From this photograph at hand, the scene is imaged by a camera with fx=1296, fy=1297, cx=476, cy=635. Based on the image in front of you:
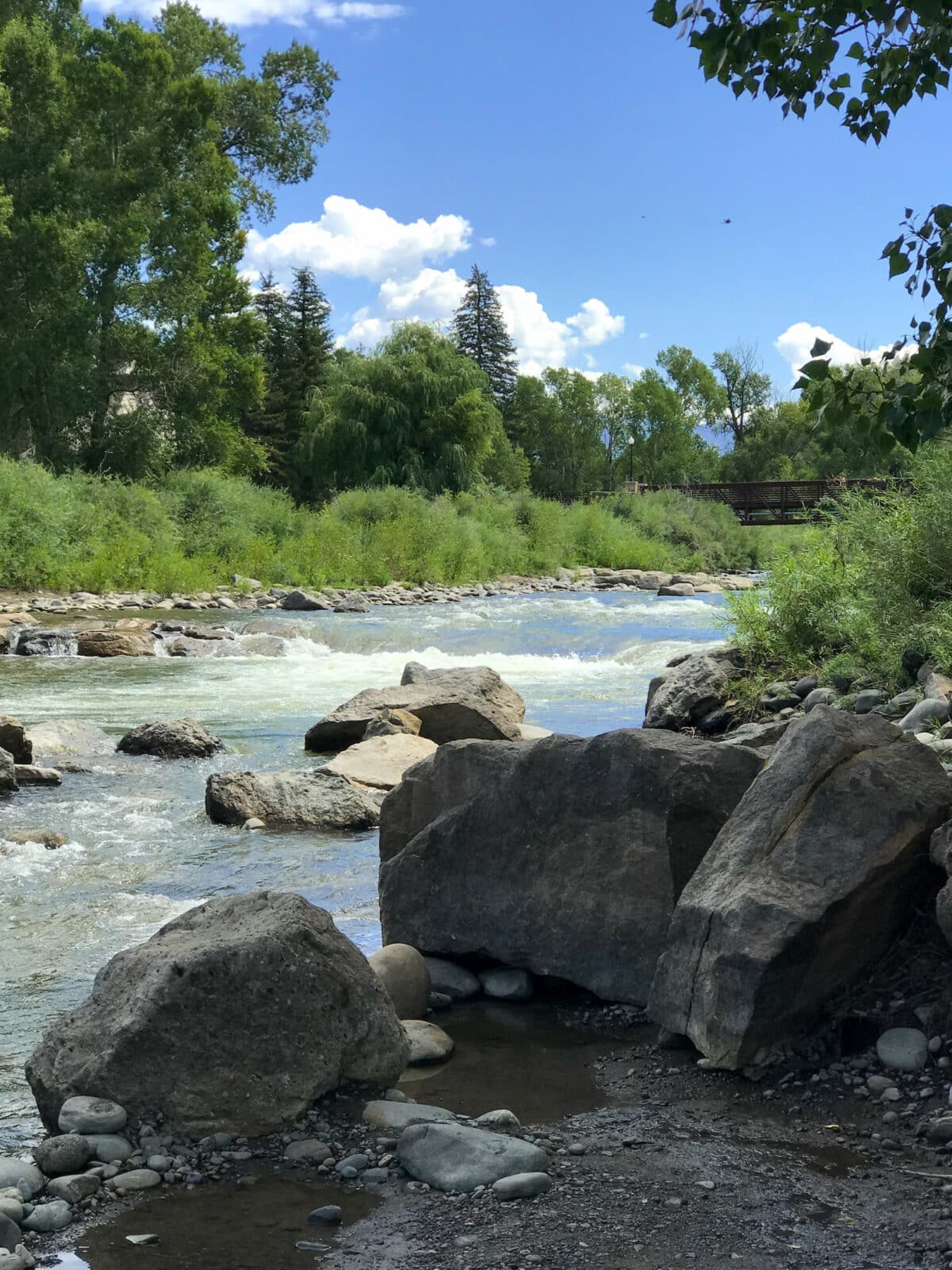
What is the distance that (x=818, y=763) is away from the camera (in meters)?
4.64

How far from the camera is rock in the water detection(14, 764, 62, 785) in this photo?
1048 centimetres

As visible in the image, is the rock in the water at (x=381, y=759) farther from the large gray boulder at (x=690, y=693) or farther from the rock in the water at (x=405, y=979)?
the rock in the water at (x=405, y=979)

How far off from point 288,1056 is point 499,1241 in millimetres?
1073

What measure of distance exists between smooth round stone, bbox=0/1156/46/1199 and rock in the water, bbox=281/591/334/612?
2668 centimetres

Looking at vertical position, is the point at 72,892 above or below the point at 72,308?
below

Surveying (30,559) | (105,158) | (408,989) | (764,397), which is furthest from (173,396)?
(764,397)

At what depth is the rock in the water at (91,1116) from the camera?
3781 mm

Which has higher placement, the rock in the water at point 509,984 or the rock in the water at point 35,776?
the rock in the water at point 35,776

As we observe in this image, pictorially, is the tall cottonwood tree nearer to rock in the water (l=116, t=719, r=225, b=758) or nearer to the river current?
the river current

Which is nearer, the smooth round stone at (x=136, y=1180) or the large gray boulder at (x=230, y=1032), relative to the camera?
the smooth round stone at (x=136, y=1180)

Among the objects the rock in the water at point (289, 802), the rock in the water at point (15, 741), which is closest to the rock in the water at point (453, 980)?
the rock in the water at point (289, 802)

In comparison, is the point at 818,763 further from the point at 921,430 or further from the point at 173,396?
the point at 173,396

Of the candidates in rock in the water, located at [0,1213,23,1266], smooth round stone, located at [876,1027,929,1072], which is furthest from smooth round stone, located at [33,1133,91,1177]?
smooth round stone, located at [876,1027,929,1072]

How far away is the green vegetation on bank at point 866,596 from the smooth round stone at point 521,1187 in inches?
277
